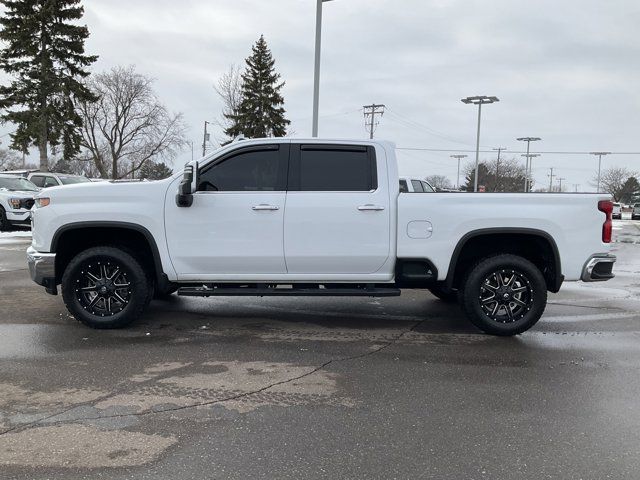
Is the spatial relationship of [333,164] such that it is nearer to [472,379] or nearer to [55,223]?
[472,379]

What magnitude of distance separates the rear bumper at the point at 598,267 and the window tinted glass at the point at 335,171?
2380 millimetres

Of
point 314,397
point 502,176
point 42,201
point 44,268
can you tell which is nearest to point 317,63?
point 42,201

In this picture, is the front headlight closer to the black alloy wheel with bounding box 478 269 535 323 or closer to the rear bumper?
the black alloy wheel with bounding box 478 269 535 323

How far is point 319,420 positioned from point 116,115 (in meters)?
56.8

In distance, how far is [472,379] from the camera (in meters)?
4.61

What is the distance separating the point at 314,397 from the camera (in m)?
4.15

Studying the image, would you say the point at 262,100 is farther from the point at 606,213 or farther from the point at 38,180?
the point at 606,213

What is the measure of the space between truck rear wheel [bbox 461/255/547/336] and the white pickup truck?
11mm

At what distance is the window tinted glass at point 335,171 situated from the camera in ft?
19.1

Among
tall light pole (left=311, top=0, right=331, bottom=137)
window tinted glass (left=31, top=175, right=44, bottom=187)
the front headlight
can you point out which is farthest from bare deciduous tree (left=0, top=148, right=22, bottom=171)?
the front headlight

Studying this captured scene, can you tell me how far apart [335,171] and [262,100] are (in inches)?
1509

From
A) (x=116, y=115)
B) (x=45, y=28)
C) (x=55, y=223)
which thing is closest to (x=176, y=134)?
(x=116, y=115)

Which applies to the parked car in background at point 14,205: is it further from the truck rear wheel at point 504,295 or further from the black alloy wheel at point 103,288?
the truck rear wheel at point 504,295

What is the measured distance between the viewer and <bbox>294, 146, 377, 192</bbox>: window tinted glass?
5828 millimetres
